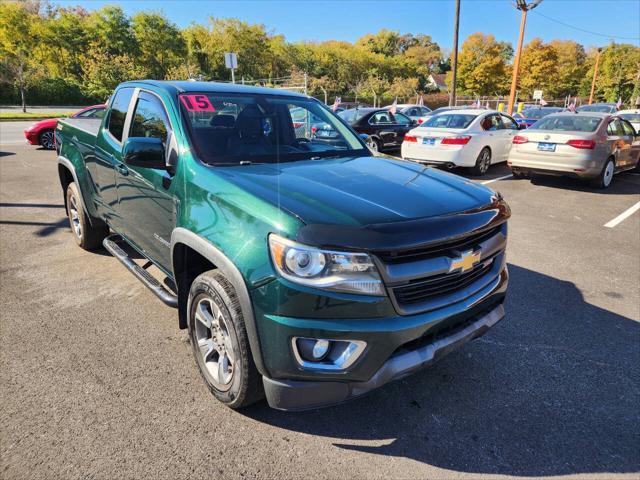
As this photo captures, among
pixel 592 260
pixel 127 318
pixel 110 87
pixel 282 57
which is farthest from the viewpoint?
pixel 282 57

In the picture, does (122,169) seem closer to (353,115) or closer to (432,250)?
(432,250)

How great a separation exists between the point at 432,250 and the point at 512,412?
1.24 meters

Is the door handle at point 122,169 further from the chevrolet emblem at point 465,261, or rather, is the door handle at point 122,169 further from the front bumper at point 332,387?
the chevrolet emblem at point 465,261

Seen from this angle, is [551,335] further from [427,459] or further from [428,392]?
[427,459]

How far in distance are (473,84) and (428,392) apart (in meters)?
59.6

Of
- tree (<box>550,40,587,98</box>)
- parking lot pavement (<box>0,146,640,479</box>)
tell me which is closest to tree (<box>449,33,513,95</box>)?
tree (<box>550,40,587,98</box>)

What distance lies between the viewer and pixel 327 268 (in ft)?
6.66

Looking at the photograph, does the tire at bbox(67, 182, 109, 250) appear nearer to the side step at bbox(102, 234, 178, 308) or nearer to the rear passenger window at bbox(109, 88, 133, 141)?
the side step at bbox(102, 234, 178, 308)

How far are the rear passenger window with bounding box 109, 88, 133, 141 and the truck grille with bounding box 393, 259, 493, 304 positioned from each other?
2.89 m

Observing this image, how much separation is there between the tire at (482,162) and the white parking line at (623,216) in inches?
134

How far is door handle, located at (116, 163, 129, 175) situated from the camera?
11.6 feet

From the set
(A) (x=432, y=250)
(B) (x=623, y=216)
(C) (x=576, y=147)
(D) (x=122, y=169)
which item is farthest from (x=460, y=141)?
(A) (x=432, y=250)

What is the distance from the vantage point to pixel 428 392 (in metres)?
2.85

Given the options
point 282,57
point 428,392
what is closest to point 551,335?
point 428,392
